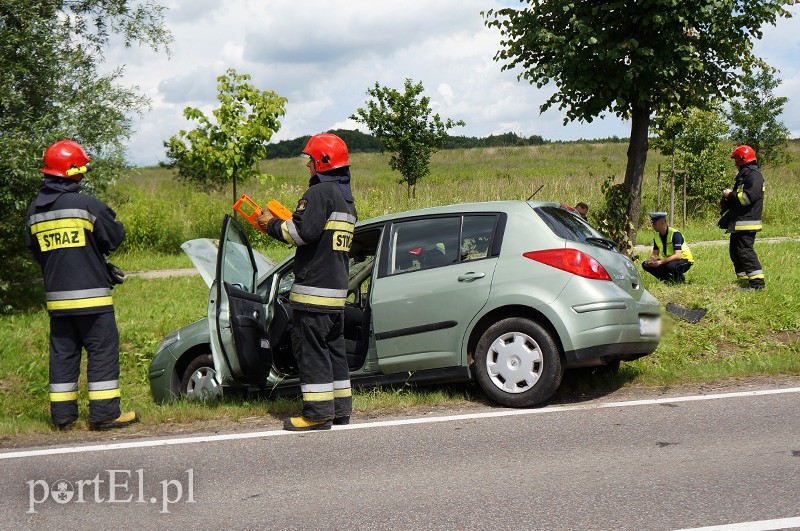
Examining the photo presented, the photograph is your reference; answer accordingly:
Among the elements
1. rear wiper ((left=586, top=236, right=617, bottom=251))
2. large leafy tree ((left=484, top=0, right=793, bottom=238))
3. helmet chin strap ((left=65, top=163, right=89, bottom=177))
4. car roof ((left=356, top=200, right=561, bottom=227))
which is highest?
large leafy tree ((left=484, top=0, right=793, bottom=238))

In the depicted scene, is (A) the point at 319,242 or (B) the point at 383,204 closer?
(A) the point at 319,242

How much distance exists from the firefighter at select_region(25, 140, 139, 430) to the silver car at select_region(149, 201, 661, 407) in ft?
2.72

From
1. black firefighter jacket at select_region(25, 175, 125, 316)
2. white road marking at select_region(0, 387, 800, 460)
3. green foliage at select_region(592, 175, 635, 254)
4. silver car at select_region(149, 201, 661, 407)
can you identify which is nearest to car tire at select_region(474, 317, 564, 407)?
silver car at select_region(149, 201, 661, 407)

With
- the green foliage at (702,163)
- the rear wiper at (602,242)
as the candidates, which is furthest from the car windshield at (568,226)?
the green foliage at (702,163)

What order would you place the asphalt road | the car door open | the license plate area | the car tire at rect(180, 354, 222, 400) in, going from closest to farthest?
the asphalt road
the car door open
the license plate area
the car tire at rect(180, 354, 222, 400)

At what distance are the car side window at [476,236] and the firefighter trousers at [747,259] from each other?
16.7 feet

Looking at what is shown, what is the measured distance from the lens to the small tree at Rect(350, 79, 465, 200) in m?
26.5

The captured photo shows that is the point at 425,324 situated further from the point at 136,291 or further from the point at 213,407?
the point at 136,291

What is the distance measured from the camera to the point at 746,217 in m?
10.5

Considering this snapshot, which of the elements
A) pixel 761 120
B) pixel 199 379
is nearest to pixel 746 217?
pixel 199 379

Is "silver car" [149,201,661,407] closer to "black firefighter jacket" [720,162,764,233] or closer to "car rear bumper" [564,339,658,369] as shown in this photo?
"car rear bumper" [564,339,658,369]

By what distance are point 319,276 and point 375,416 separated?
4.10 feet

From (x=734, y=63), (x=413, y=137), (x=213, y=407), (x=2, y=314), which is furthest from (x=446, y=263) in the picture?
(x=413, y=137)

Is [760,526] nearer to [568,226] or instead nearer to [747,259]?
[568,226]
